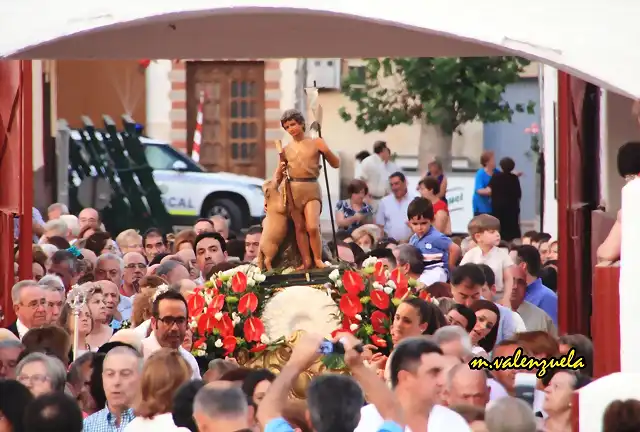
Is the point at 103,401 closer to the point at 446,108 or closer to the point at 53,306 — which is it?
the point at 53,306

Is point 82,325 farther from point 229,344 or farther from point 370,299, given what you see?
point 370,299

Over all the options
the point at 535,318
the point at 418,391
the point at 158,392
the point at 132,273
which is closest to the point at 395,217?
the point at 132,273

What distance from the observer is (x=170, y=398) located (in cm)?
871

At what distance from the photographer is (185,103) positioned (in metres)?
32.1

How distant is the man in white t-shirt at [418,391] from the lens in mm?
7973

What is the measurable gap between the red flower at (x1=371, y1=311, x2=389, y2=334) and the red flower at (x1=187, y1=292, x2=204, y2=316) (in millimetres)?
1145

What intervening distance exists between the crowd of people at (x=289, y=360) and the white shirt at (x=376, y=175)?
23.3 ft

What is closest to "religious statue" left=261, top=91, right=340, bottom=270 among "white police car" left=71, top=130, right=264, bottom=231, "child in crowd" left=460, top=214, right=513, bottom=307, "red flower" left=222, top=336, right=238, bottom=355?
"red flower" left=222, top=336, right=238, bottom=355

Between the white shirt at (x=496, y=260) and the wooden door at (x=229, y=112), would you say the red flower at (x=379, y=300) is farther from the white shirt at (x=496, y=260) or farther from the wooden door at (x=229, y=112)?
the wooden door at (x=229, y=112)

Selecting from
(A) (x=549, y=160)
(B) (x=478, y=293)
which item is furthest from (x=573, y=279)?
(A) (x=549, y=160)

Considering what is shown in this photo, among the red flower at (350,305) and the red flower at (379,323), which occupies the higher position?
the red flower at (350,305)

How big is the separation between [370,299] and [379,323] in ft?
0.65

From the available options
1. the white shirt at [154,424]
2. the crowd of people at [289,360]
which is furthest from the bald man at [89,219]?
the white shirt at [154,424]

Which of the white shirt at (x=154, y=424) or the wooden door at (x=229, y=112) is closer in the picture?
the white shirt at (x=154, y=424)
